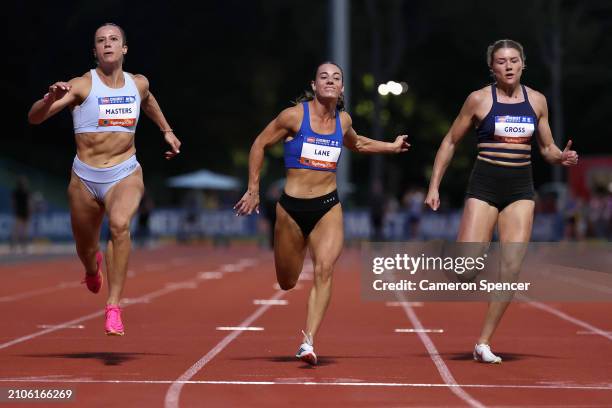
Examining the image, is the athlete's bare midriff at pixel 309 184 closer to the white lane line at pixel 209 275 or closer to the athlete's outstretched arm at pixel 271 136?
the athlete's outstretched arm at pixel 271 136

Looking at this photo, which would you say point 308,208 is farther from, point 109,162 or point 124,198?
point 109,162

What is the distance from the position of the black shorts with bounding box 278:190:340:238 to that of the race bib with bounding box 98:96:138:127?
1.42 meters

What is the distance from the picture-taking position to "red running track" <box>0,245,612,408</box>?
9020 mm

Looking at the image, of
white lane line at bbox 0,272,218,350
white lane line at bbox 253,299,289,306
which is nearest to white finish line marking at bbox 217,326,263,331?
white lane line at bbox 0,272,218,350

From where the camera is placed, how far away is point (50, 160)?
2288 inches

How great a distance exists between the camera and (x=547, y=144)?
11234mm

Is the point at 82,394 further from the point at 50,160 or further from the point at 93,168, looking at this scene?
the point at 50,160

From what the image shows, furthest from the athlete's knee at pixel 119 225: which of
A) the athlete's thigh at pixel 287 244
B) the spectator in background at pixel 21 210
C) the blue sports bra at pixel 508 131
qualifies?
the spectator in background at pixel 21 210

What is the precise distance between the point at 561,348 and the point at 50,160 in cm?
4749

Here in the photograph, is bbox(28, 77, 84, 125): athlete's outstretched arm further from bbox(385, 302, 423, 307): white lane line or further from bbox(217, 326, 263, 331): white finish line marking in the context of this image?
bbox(385, 302, 423, 307): white lane line

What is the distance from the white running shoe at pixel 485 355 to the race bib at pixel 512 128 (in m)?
1.62

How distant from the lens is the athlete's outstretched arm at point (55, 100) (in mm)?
10539

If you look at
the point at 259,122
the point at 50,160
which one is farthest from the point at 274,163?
the point at 50,160

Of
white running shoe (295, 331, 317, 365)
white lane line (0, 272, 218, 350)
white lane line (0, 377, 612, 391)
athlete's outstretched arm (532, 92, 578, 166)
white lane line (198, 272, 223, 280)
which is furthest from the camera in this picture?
white lane line (198, 272, 223, 280)
